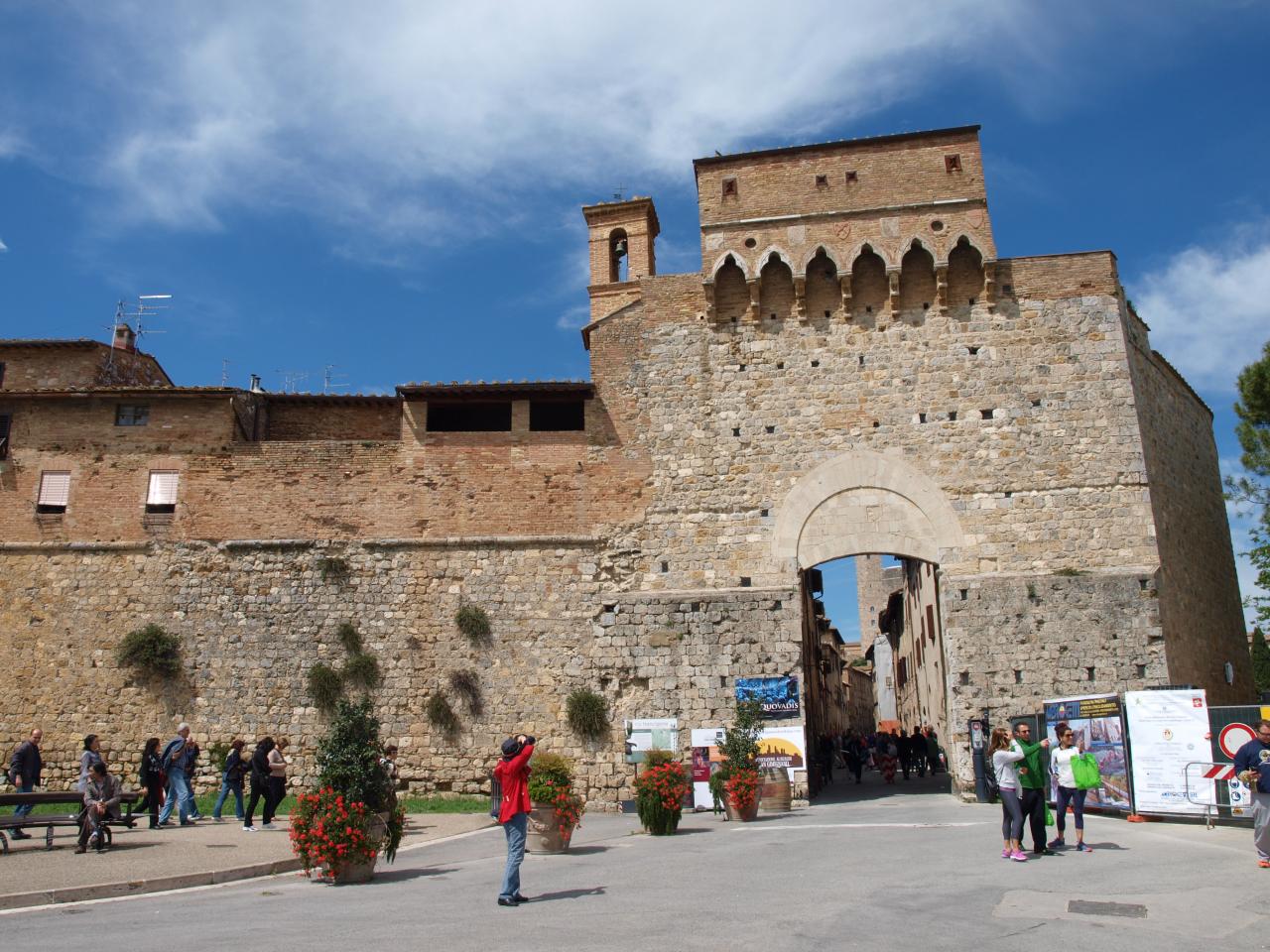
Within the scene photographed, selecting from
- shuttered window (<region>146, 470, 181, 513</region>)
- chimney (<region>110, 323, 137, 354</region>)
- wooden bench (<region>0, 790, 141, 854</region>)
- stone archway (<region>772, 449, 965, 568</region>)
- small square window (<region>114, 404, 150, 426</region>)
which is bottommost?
wooden bench (<region>0, 790, 141, 854</region>)

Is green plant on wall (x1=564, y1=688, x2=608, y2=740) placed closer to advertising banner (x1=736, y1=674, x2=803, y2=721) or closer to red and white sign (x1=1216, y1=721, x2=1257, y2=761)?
advertising banner (x1=736, y1=674, x2=803, y2=721)

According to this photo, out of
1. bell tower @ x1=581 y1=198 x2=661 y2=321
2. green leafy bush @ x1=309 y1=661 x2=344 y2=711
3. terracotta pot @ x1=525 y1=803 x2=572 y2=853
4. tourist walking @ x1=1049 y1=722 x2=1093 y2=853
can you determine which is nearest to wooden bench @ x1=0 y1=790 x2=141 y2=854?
terracotta pot @ x1=525 y1=803 x2=572 y2=853

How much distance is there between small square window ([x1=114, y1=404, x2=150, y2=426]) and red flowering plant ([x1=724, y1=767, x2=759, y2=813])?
1510 centimetres

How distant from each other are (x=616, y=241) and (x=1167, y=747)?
73.3ft

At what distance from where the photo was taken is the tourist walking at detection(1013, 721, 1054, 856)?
36.2 feet

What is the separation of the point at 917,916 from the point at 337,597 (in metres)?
15.5

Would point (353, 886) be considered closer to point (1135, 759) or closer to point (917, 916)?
point (917, 916)

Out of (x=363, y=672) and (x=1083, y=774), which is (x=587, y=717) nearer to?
(x=363, y=672)

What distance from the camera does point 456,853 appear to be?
516 inches

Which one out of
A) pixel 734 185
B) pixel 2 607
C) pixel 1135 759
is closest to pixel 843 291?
pixel 734 185

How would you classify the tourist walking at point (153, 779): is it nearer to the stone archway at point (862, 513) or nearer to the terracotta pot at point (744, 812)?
the terracotta pot at point (744, 812)

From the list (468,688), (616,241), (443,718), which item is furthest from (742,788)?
(616,241)

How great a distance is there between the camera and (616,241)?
31.5m

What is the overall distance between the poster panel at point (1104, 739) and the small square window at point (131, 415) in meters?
19.4
